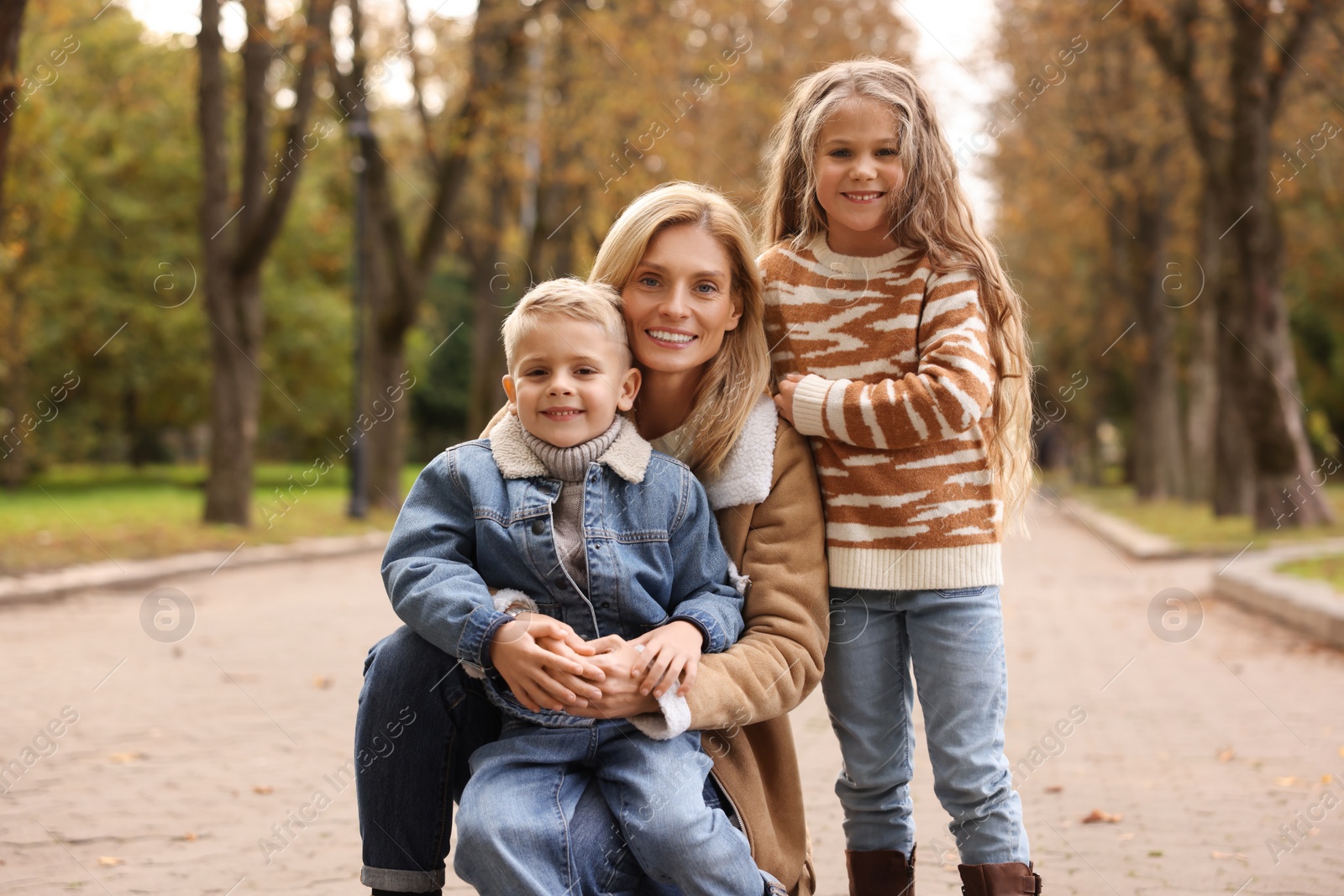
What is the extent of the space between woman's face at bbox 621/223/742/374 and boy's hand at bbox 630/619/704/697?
0.63m

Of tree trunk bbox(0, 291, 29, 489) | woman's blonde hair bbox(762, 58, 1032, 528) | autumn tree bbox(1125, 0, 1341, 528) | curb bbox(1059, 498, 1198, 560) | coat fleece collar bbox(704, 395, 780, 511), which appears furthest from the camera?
tree trunk bbox(0, 291, 29, 489)

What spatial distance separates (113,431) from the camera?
3962cm

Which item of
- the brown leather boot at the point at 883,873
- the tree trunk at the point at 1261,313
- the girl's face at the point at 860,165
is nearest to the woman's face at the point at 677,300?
the girl's face at the point at 860,165

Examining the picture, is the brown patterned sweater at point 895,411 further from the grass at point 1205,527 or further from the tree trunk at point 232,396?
the tree trunk at point 232,396

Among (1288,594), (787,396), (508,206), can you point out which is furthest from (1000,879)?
(508,206)

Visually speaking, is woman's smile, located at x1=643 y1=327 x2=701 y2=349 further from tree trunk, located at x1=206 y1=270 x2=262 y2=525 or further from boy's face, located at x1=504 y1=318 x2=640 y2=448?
tree trunk, located at x1=206 y1=270 x2=262 y2=525

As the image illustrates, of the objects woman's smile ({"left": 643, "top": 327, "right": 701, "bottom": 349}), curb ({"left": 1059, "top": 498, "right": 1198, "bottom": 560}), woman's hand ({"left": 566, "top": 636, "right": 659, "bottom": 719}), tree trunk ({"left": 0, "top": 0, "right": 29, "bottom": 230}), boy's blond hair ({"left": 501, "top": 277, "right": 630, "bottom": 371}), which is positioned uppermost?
tree trunk ({"left": 0, "top": 0, "right": 29, "bottom": 230})

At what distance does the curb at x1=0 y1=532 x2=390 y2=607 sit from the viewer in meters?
10.8

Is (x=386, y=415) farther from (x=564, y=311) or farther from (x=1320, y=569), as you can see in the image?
(x=564, y=311)

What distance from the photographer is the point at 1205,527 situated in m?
17.2

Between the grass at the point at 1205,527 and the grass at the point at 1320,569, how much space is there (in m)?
2.40

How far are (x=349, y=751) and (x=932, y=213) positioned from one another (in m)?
3.75

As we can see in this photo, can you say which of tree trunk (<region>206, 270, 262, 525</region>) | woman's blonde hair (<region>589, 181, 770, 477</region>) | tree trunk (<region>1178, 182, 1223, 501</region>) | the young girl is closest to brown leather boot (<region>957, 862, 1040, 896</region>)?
the young girl

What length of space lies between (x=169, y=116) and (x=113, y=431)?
38.7 feet
